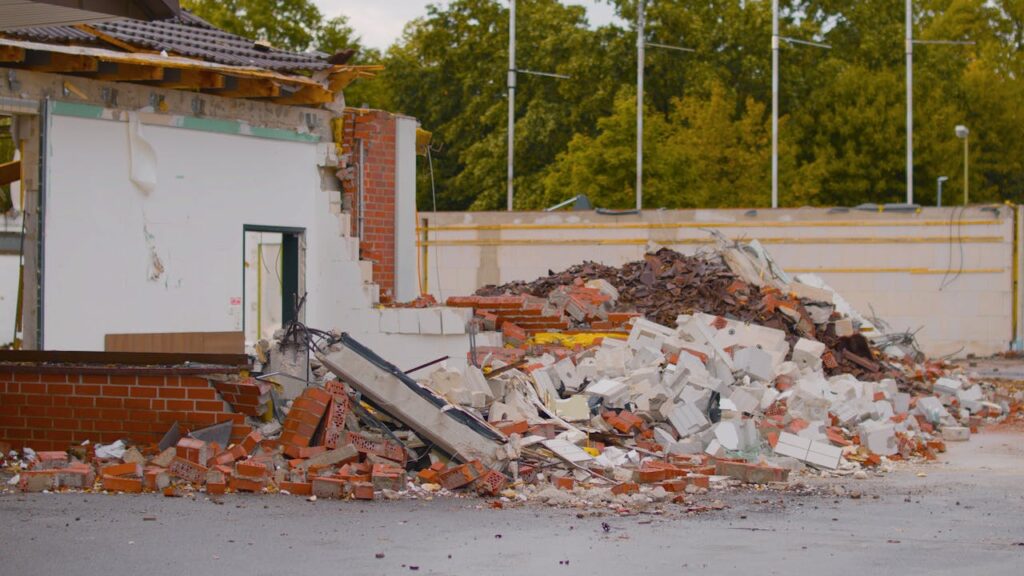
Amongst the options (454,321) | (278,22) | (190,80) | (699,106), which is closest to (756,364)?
(454,321)

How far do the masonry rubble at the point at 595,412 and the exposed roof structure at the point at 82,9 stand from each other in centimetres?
309

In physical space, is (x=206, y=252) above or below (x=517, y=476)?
above

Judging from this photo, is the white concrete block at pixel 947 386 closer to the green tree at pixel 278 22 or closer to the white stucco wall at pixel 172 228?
the white stucco wall at pixel 172 228

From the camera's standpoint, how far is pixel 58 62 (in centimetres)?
1473

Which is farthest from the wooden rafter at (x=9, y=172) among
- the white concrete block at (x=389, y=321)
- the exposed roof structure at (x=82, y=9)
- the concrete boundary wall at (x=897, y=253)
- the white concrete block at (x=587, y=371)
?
the concrete boundary wall at (x=897, y=253)

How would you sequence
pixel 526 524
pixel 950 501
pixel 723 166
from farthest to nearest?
pixel 723 166 < pixel 950 501 < pixel 526 524

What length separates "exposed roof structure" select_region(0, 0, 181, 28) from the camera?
908 centimetres

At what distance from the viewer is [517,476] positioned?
35.3 feet

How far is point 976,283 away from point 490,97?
86.7 ft

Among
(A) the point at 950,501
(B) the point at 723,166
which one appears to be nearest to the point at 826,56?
(B) the point at 723,166

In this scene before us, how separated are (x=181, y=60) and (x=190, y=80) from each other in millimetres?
381

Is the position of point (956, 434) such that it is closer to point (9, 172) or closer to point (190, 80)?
point (190, 80)

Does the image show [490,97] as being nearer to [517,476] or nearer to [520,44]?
[520,44]

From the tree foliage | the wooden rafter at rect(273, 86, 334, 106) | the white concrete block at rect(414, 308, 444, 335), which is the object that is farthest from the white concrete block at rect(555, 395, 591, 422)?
the tree foliage
